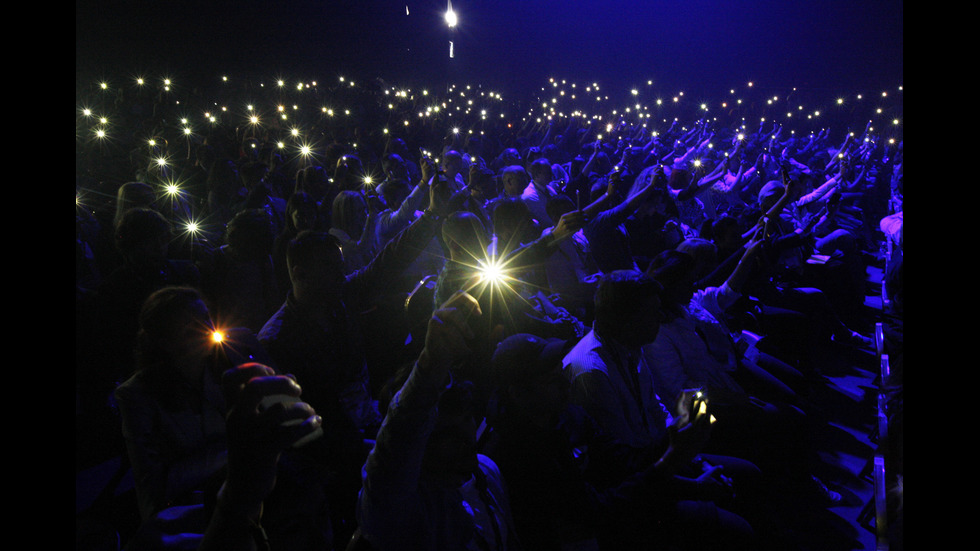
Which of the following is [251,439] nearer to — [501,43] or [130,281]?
[130,281]

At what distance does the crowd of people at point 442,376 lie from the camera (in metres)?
1.47

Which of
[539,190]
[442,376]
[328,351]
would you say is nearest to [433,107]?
[539,190]

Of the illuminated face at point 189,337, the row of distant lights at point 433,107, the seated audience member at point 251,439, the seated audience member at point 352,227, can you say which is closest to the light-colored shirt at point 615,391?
the seated audience member at point 251,439

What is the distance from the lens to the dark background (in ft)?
71.8

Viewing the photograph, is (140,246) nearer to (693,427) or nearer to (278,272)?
(278,272)

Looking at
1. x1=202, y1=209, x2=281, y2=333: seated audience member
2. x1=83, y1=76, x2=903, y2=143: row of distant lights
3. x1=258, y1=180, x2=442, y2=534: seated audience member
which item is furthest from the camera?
x1=83, y1=76, x2=903, y2=143: row of distant lights

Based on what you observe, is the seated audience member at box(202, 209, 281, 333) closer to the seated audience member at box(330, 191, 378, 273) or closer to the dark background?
the seated audience member at box(330, 191, 378, 273)

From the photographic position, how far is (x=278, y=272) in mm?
3781

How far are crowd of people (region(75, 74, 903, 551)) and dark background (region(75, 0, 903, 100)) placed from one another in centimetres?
2222

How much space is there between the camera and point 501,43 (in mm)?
41281

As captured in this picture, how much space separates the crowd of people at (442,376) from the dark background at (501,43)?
22.2m

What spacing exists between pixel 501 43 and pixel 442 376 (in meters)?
45.5

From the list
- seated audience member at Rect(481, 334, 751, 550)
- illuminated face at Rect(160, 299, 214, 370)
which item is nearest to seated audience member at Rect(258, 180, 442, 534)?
illuminated face at Rect(160, 299, 214, 370)

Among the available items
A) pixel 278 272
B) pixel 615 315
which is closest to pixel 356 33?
pixel 278 272
